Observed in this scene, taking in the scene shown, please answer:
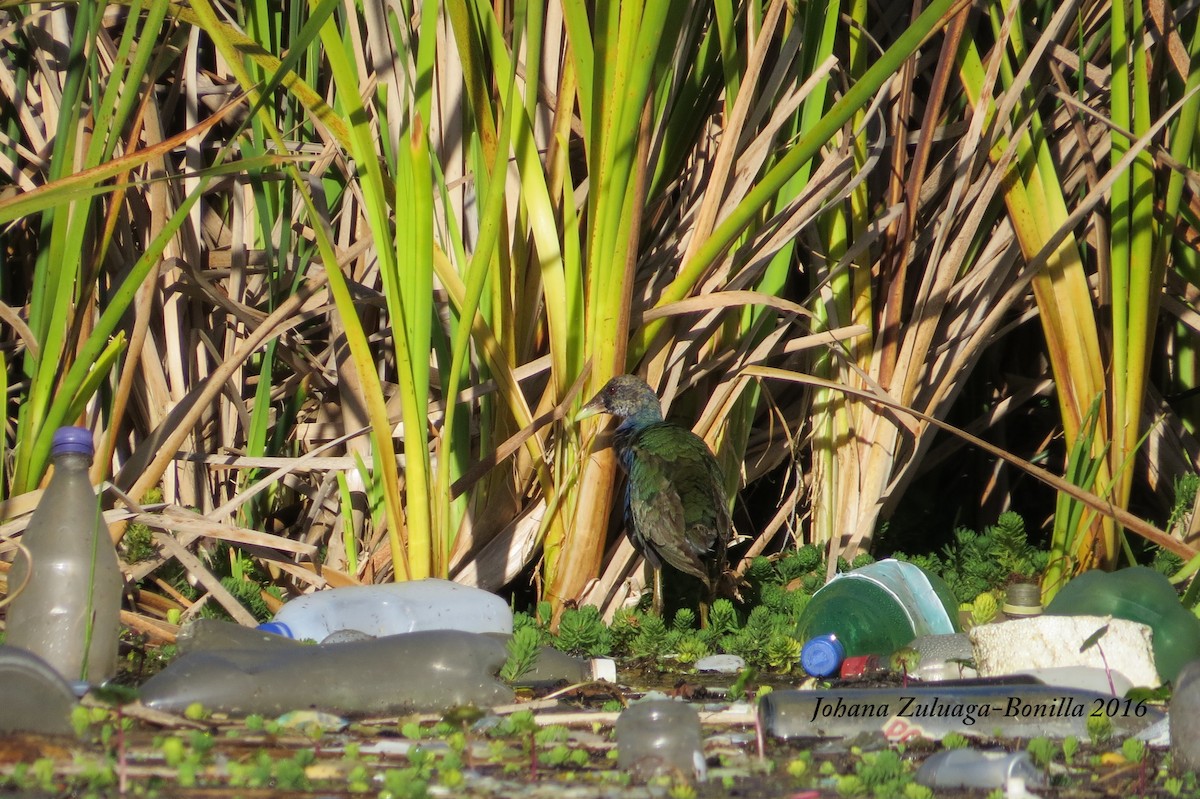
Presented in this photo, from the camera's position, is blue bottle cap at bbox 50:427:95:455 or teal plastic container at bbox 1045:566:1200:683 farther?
teal plastic container at bbox 1045:566:1200:683

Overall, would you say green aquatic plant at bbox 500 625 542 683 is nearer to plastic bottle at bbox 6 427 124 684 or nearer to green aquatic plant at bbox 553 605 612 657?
green aquatic plant at bbox 553 605 612 657

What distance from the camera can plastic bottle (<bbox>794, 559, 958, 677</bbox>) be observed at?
3.12 meters

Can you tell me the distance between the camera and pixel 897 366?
3.82 m

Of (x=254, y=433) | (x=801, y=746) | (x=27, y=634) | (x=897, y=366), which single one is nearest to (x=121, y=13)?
(x=254, y=433)

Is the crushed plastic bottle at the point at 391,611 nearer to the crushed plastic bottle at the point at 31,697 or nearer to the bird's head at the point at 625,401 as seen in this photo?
the bird's head at the point at 625,401

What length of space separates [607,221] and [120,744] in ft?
6.05

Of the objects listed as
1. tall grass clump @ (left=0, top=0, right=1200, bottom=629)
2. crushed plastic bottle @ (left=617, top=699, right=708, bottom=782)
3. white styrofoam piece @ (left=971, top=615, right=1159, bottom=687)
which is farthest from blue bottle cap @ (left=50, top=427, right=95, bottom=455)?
white styrofoam piece @ (left=971, top=615, right=1159, bottom=687)

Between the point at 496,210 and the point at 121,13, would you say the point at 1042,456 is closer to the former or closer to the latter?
the point at 496,210

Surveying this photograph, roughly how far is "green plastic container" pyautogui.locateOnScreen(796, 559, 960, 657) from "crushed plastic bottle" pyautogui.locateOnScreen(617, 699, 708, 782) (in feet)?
3.12

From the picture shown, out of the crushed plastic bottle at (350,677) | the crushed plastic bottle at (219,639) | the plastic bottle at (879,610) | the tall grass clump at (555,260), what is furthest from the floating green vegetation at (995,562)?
the crushed plastic bottle at (219,639)

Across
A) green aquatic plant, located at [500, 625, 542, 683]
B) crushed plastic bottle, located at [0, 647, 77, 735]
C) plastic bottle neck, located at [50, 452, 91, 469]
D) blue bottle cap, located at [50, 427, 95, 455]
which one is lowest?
green aquatic plant, located at [500, 625, 542, 683]

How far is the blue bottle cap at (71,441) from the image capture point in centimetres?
242

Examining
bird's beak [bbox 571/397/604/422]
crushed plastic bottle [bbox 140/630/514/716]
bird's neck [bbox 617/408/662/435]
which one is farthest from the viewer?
bird's neck [bbox 617/408/662/435]

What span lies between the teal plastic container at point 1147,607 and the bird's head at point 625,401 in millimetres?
1177
